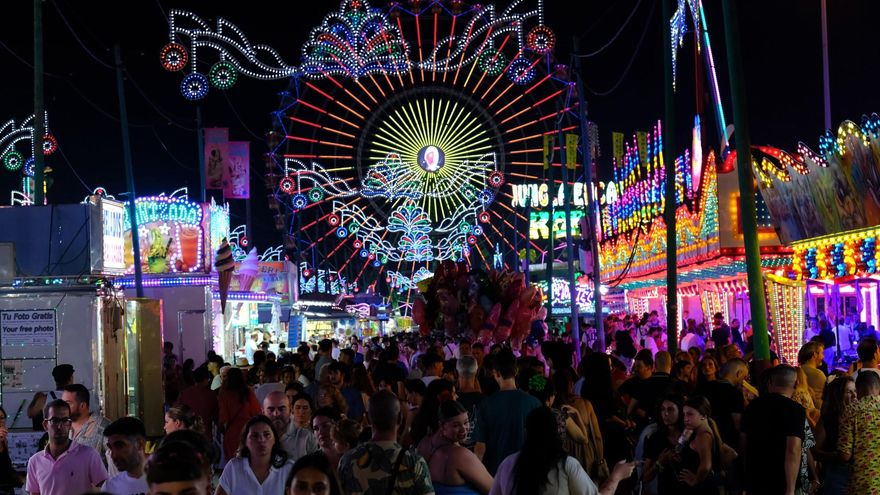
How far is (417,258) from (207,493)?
5032 centimetres

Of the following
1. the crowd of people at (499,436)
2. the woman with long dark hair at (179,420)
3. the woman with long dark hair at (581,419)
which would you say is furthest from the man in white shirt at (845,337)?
the woman with long dark hair at (179,420)

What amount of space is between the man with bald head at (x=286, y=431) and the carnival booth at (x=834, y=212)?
37.7 feet

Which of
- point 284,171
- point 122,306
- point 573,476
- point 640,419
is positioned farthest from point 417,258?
point 573,476

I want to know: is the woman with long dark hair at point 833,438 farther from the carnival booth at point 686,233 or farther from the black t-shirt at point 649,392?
the carnival booth at point 686,233

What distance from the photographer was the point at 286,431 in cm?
796

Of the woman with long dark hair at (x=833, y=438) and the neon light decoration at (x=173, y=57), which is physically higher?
the neon light decoration at (x=173, y=57)

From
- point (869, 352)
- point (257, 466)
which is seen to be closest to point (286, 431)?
point (257, 466)

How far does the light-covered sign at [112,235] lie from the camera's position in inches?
564

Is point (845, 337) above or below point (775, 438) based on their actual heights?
below

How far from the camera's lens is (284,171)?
163 ft

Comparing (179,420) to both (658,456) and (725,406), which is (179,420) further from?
(725,406)

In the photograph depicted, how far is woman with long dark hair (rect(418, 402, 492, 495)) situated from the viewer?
623 centimetres

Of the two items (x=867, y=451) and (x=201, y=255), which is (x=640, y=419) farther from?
(x=201, y=255)

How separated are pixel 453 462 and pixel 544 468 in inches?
30.5
